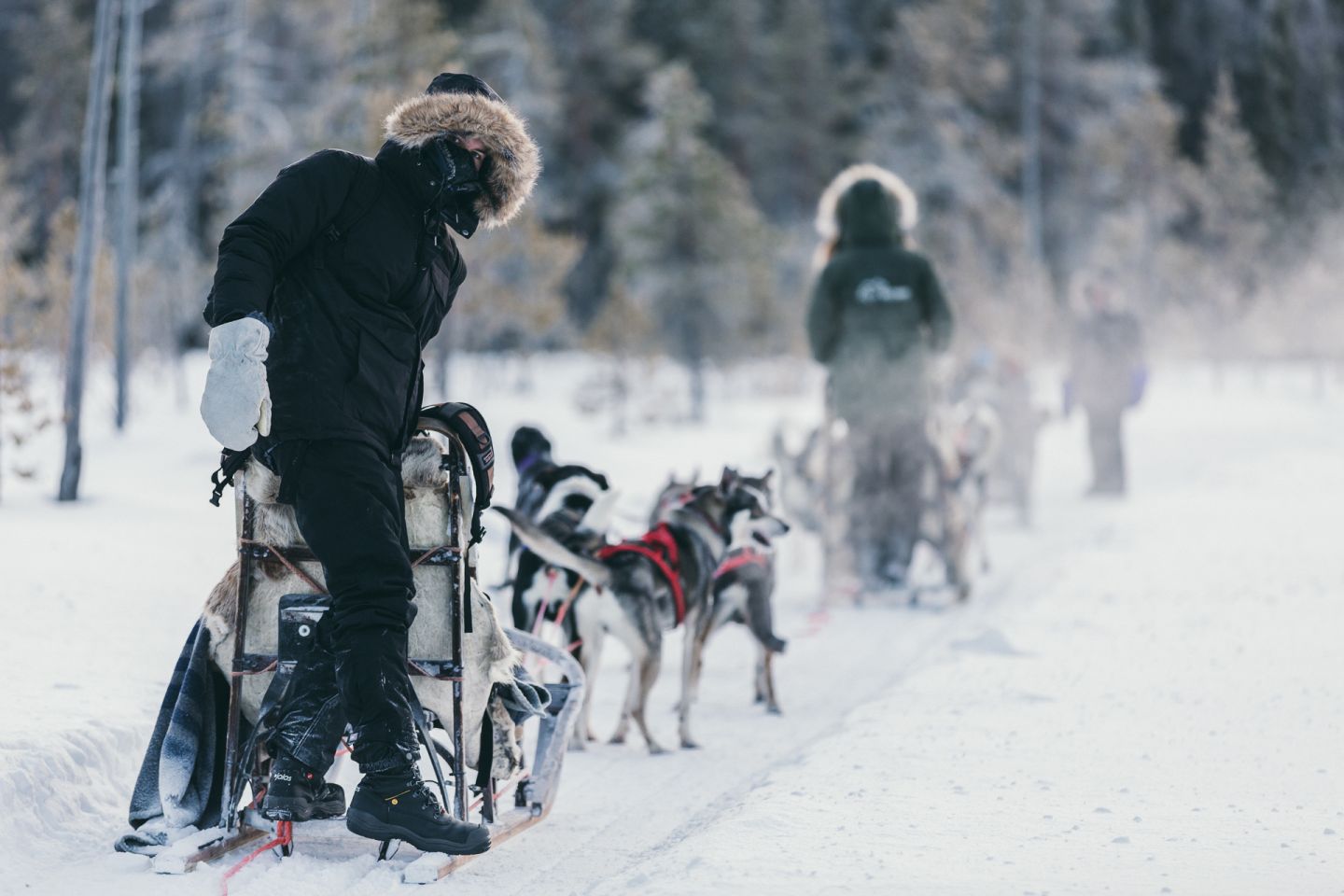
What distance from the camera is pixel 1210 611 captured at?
303 inches

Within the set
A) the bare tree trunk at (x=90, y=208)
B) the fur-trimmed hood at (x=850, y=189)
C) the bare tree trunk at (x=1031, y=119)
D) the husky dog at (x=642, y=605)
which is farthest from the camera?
the bare tree trunk at (x=1031, y=119)

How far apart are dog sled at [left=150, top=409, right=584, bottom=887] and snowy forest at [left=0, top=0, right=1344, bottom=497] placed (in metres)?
7.52

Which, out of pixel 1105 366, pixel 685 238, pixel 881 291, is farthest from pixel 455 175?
pixel 685 238

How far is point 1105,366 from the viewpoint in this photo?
596 inches

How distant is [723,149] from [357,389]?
41.8 metres

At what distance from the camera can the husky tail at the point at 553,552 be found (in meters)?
4.74

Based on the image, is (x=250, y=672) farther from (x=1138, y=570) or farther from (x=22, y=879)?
(x=1138, y=570)

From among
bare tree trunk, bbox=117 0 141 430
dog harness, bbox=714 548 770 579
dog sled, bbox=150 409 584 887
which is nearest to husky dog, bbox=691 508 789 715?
dog harness, bbox=714 548 770 579

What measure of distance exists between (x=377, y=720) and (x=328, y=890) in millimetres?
452

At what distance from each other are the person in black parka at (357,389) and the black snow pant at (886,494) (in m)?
5.70

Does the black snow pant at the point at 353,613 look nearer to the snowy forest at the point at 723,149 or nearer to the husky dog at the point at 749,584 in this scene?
the husky dog at the point at 749,584

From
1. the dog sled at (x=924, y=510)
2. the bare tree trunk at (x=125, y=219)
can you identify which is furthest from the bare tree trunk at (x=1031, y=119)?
the dog sled at (x=924, y=510)

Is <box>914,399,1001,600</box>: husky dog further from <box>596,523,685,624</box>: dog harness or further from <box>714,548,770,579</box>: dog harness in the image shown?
<box>596,523,685,624</box>: dog harness

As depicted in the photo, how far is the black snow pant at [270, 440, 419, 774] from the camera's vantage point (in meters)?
3.37
